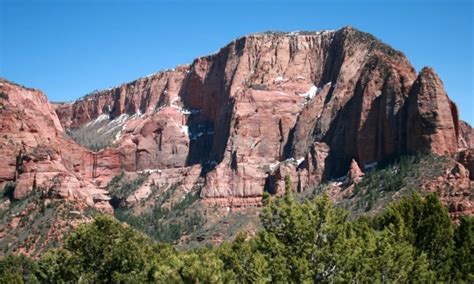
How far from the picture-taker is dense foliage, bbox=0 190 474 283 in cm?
3322

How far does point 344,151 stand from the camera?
167 meters

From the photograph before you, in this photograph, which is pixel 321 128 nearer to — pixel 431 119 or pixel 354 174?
pixel 354 174

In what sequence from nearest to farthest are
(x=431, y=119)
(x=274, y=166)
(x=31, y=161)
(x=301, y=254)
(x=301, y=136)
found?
(x=301, y=254) < (x=431, y=119) < (x=31, y=161) < (x=274, y=166) < (x=301, y=136)

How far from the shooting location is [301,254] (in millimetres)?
33375

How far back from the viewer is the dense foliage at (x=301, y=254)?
3322 centimetres

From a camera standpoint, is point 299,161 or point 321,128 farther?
point 321,128

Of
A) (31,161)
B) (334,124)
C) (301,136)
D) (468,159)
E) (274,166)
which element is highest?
(334,124)

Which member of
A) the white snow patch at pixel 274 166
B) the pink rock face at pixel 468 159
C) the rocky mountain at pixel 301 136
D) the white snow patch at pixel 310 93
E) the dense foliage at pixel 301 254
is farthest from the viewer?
the white snow patch at pixel 310 93

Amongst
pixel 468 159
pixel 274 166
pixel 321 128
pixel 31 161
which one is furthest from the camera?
pixel 274 166

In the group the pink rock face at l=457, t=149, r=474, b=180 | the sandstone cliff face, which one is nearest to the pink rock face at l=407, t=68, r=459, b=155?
the sandstone cliff face

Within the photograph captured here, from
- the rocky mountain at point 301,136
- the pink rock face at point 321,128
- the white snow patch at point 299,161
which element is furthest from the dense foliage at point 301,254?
the white snow patch at point 299,161

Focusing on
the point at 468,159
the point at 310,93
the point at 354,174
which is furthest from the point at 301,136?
the point at 468,159

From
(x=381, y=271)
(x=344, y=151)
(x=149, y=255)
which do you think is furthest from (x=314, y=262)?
(x=344, y=151)

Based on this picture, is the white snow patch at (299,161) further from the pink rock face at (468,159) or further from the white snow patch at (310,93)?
the pink rock face at (468,159)
